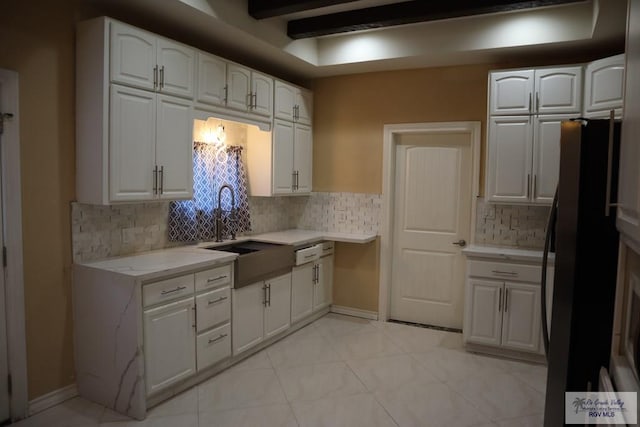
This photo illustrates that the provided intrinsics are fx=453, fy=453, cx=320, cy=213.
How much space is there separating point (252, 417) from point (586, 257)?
209 centimetres

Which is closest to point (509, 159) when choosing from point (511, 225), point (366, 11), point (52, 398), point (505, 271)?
point (511, 225)

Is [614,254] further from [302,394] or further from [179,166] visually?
[179,166]

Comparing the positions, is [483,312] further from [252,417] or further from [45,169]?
[45,169]

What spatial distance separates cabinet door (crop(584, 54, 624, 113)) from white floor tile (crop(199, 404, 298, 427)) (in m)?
3.15

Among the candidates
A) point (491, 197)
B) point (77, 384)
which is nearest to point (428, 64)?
point (491, 197)

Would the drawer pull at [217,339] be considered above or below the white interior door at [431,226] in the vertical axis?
below

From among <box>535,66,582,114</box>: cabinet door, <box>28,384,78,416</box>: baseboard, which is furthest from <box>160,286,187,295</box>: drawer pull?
<box>535,66,582,114</box>: cabinet door

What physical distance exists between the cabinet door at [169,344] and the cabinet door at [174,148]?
821 mm

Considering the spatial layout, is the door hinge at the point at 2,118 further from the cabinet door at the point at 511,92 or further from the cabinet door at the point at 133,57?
the cabinet door at the point at 511,92

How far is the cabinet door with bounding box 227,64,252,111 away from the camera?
375 cm

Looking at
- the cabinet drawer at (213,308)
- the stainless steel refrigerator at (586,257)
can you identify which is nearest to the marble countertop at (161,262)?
the cabinet drawer at (213,308)

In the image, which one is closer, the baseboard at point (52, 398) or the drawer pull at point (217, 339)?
the baseboard at point (52, 398)

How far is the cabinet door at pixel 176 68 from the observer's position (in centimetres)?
312

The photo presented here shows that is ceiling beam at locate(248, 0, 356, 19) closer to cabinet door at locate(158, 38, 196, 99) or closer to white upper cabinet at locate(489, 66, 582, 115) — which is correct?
cabinet door at locate(158, 38, 196, 99)
